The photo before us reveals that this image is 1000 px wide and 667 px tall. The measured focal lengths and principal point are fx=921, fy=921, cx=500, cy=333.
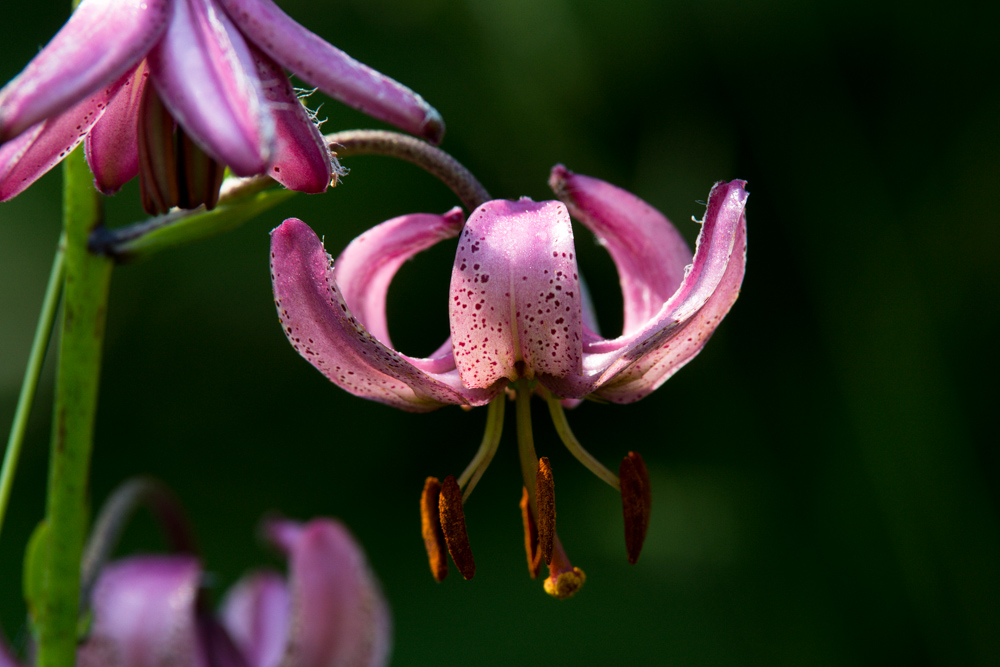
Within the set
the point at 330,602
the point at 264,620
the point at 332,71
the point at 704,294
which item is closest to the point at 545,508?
the point at 704,294

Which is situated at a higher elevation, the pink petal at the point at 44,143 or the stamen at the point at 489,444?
the pink petal at the point at 44,143

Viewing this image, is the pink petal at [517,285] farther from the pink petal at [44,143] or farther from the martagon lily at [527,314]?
the pink petal at [44,143]

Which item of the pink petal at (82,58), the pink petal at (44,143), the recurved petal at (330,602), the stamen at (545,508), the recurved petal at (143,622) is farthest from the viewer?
the recurved petal at (330,602)

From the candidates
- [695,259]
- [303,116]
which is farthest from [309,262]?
[695,259]

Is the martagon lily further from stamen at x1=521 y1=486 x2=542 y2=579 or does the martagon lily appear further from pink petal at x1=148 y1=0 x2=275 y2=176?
pink petal at x1=148 y1=0 x2=275 y2=176

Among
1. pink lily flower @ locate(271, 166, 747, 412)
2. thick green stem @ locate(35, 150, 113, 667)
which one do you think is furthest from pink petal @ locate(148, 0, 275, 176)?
thick green stem @ locate(35, 150, 113, 667)

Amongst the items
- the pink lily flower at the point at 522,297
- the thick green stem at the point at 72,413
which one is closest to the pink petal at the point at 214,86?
the pink lily flower at the point at 522,297
